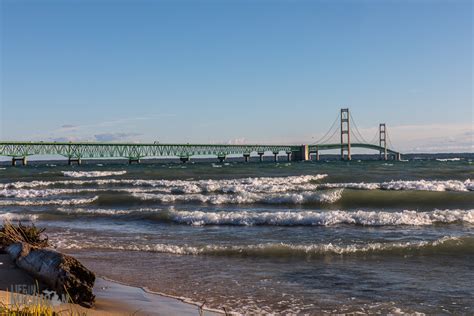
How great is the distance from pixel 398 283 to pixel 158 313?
141 inches

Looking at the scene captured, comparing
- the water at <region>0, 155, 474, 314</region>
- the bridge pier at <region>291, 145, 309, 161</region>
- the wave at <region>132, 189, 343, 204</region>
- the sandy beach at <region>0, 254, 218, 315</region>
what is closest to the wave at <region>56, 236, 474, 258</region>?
the water at <region>0, 155, 474, 314</region>

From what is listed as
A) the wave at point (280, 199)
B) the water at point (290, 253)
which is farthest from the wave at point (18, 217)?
the wave at point (280, 199)

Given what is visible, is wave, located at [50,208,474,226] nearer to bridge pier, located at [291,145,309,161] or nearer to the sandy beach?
the sandy beach

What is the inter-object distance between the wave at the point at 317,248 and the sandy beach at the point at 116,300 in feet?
9.30

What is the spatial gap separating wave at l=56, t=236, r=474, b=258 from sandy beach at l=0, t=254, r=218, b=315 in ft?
9.30

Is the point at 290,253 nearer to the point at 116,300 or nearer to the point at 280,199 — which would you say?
the point at 116,300

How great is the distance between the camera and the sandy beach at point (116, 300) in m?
5.75

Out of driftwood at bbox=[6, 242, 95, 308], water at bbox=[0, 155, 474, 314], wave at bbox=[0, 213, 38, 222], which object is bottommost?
wave at bbox=[0, 213, 38, 222]

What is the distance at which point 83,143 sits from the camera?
96438 millimetres

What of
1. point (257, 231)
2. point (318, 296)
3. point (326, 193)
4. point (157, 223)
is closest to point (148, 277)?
point (318, 296)

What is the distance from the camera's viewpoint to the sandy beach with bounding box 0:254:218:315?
575 centimetres

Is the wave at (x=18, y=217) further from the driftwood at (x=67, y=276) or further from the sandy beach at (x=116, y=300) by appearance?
the driftwood at (x=67, y=276)

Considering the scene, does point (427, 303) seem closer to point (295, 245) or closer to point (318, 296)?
point (318, 296)

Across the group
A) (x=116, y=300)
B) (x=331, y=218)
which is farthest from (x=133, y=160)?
(x=116, y=300)
